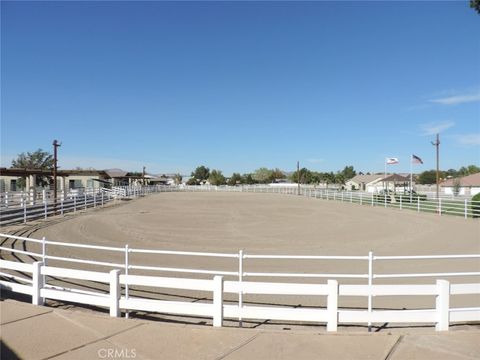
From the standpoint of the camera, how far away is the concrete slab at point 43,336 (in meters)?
5.16

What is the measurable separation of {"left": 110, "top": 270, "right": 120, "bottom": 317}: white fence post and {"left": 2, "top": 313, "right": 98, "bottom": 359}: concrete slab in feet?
2.15

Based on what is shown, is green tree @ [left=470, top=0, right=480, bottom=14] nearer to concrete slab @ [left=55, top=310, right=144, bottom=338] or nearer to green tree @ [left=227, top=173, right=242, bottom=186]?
concrete slab @ [left=55, top=310, right=144, bottom=338]

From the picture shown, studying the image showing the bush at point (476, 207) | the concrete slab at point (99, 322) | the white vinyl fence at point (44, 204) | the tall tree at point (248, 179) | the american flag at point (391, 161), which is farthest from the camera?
the tall tree at point (248, 179)

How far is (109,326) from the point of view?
6.00 m

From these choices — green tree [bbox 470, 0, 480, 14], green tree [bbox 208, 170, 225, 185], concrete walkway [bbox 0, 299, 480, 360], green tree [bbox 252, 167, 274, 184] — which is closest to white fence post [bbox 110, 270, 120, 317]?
concrete walkway [bbox 0, 299, 480, 360]

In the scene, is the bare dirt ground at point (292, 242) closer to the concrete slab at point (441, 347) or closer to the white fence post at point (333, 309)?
the white fence post at point (333, 309)

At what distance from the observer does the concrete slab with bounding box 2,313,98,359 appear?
16.9ft

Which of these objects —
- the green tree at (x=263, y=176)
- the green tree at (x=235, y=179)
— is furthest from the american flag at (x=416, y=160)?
the green tree at (x=263, y=176)

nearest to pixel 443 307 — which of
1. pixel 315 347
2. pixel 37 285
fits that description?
pixel 315 347

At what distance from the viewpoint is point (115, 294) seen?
6.56 metres

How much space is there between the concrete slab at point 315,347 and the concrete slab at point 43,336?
2.08m

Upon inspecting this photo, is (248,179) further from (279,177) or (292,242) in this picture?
(292,242)

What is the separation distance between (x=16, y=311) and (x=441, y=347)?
20.6 feet

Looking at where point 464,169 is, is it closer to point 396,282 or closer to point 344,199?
point 344,199
